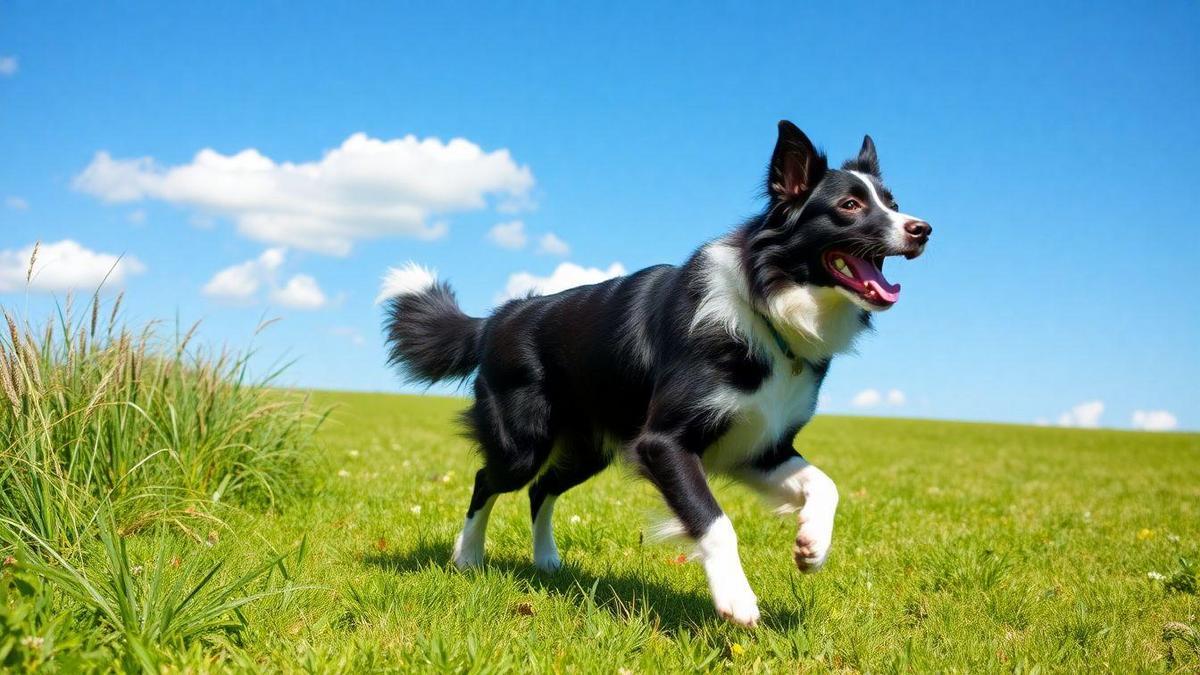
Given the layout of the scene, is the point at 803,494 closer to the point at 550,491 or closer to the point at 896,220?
the point at 896,220

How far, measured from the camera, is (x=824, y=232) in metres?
4.01

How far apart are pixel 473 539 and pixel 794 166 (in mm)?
2833

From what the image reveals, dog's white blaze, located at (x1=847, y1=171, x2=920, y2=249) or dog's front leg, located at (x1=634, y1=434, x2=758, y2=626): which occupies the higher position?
dog's white blaze, located at (x1=847, y1=171, x2=920, y2=249)

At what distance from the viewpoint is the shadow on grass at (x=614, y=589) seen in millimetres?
4289

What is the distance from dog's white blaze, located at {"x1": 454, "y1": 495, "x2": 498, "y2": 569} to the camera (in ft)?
17.5

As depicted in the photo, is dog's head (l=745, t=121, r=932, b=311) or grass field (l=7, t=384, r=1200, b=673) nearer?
grass field (l=7, t=384, r=1200, b=673)

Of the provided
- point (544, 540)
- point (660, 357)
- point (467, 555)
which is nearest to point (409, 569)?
point (467, 555)

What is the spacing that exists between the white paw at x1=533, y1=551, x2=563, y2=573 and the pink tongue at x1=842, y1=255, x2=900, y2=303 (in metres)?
2.56

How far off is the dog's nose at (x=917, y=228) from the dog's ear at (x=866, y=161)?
2.11 ft

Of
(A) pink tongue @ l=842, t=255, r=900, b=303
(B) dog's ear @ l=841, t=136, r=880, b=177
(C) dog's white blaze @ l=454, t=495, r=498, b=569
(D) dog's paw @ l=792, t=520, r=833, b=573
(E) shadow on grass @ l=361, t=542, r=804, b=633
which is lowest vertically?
(E) shadow on grass @ l=361, t=542, r=804, b=633

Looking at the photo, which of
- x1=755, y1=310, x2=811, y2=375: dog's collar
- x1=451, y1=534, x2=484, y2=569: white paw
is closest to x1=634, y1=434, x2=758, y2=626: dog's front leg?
x1=755, y1=310, x2=811, y2=375: dog's collar

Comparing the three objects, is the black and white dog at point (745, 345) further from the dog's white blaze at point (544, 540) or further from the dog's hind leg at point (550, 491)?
the dog's white blaze at point (544, 540)

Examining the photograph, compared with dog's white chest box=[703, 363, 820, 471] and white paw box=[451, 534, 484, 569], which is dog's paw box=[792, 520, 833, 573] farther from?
white paw box=[451, 534, 484, 569]

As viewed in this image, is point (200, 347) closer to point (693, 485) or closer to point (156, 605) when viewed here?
point (156, 605)
